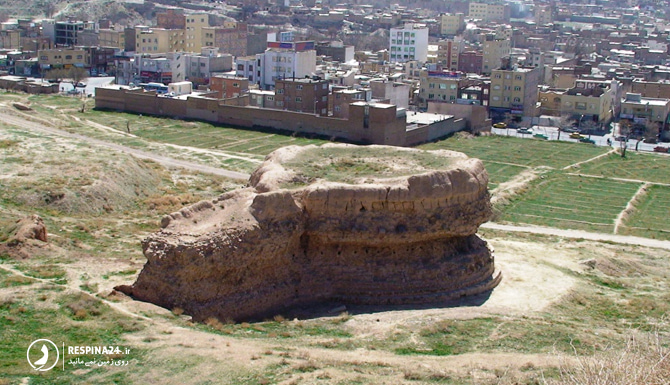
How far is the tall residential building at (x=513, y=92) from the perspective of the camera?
8600 cm

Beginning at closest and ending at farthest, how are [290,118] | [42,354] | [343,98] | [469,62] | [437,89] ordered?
[42,354] → [290,118] → [343,98] → [437,89] → [469,62]

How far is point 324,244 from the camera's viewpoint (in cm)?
3025

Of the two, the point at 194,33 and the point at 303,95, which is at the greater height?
the point at 194,33

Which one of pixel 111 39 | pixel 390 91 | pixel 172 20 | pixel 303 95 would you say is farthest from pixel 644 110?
pixel 111 39

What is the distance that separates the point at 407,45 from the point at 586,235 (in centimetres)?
8401

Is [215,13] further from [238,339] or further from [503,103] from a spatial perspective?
[238,339]

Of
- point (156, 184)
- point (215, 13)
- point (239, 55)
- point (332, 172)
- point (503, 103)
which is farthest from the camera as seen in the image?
point (215, 13)

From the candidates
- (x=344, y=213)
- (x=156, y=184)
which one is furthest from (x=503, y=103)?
(x=344, y=213)

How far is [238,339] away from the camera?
23.9 meters

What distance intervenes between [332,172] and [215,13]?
156 metres

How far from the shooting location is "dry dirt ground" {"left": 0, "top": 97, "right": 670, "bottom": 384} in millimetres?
21281

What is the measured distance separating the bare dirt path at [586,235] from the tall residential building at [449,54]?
76.7 m

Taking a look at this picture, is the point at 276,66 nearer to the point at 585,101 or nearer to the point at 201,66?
the point at 201,66

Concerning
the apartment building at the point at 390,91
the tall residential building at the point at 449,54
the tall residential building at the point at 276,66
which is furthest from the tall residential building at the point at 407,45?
the apartment building at the point at 390,91
